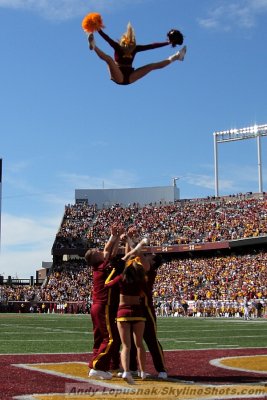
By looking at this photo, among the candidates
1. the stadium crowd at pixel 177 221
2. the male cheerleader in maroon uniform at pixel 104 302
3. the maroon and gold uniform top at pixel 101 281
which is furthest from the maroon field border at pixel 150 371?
the stadium crowd at pixel 177 221

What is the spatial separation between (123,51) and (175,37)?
2.44ft

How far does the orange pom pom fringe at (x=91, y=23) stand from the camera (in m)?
6.75

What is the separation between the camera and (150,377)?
25.5 feet

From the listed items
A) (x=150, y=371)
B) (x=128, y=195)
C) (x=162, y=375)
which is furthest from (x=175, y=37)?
(x=128, y=195)

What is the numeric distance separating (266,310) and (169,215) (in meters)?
21.8

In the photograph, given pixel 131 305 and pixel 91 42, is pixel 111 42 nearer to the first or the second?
pixel 91 42

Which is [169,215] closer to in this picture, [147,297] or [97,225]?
[97,225]

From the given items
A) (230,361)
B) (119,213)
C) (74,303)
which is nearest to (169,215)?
(119,213)

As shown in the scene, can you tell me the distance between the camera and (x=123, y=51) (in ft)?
22.9

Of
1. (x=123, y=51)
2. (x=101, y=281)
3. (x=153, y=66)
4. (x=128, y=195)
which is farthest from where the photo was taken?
(x=128, y=195)

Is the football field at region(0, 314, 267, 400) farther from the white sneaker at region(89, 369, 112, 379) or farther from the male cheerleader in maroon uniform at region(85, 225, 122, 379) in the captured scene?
the male cheerleader in maroon uniform at region(85, 225, 122, 379)

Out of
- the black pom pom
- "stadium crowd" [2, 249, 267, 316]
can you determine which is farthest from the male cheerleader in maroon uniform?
"stadium crowd" [2, 249, 267, 316]

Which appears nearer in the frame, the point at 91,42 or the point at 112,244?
the point at 91,42

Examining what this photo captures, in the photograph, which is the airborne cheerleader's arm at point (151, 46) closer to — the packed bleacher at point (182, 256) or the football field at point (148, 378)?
the football field at point (148, 378)
